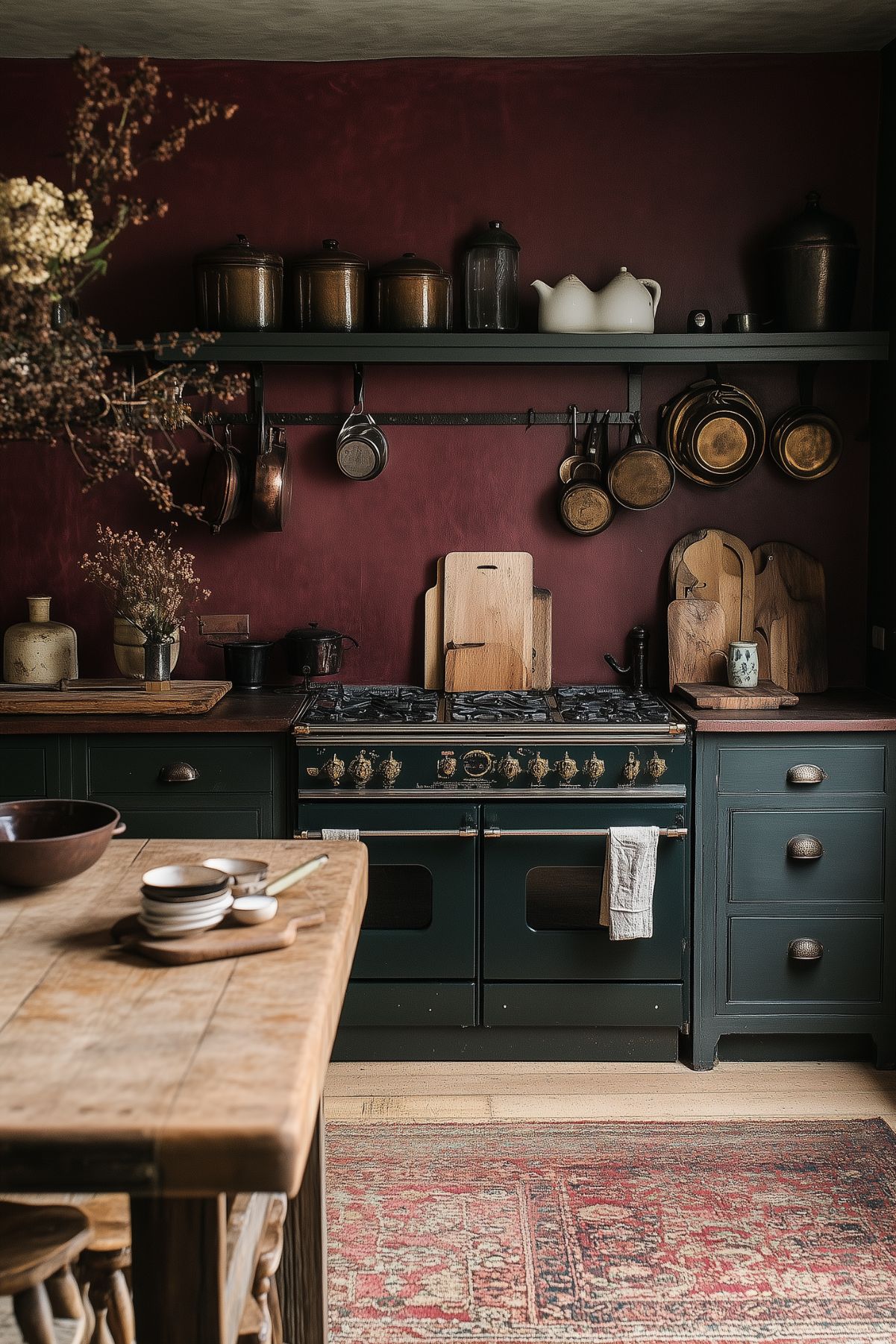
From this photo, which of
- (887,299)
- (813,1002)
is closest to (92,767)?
(813,1002)

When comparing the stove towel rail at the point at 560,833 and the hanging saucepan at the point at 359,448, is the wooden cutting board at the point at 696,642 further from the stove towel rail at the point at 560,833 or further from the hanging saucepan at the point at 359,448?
the hanging saucepan at the point at 359,448

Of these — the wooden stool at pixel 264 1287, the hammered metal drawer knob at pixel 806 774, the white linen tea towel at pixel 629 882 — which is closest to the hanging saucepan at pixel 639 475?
the hammered metal drawer knob at pixel 806 774

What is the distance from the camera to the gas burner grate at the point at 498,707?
363 cm

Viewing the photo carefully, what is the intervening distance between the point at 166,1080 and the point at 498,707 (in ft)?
8.22

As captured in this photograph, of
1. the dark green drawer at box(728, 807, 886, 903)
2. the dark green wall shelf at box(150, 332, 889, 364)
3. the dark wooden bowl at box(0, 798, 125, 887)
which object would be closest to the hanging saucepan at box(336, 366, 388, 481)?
the dark green wall shelf at box(150, 332, 889, 364)

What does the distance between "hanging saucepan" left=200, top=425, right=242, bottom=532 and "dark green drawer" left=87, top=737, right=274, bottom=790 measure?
2.61ft

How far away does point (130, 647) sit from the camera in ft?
12.9

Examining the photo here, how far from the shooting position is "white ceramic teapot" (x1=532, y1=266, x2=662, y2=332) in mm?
3867

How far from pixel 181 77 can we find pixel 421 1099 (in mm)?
3285

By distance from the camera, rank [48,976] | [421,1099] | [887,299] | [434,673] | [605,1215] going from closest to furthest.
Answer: [48,976]
[605,1215]
[421,1099]
[887,299]
[434,673]

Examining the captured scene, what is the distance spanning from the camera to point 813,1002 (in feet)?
12.0

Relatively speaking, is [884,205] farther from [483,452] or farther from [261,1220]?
[261,1220]

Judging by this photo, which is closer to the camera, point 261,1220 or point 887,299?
point 261,1220

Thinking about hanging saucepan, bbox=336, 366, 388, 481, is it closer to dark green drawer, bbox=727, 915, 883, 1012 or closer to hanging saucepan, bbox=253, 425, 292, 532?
hanging saucepan, bbox=253, 425, 292, 532
